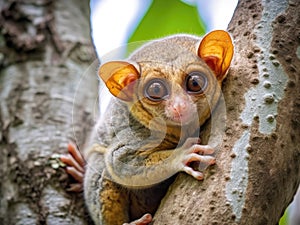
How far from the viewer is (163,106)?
8.84 feet

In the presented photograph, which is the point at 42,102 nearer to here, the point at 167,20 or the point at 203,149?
the point at 167,20

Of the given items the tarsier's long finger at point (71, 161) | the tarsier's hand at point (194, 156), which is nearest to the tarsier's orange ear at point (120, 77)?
the tarsier's hand at point (194, 156)

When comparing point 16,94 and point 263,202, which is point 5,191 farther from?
point 263,202

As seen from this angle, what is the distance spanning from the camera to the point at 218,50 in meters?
2.57

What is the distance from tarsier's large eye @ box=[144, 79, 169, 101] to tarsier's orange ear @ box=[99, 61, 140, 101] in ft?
0.36

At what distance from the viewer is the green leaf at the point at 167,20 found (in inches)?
171

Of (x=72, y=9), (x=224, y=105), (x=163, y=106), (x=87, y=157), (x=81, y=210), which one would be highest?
(x=224, y=105)

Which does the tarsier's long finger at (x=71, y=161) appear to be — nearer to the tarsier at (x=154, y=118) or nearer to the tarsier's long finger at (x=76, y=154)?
the tarsier's long finger at (x=76, y=154)

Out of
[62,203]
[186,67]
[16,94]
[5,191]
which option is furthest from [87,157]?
[186,67]

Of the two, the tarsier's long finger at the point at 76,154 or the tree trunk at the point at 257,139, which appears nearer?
the tree trunk at the point at 257,139

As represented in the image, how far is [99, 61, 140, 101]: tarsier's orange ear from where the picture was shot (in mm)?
2699

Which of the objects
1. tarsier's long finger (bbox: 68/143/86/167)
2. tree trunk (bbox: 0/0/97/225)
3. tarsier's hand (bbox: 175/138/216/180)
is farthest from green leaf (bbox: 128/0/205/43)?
tarsier's hand (bbox: 175/138/216/180)

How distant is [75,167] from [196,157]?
61.9 inches

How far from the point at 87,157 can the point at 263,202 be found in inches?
67.9
